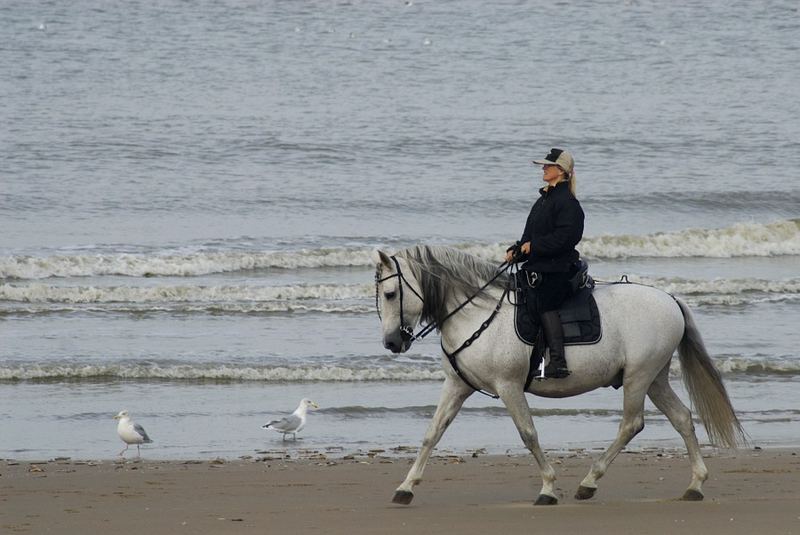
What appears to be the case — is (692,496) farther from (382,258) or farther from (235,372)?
(235,372)

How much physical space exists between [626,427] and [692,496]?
581mm

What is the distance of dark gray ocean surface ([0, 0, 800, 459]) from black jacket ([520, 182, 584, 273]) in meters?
3.22

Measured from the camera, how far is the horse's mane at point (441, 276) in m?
7.74

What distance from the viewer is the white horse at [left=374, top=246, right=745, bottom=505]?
302 inches

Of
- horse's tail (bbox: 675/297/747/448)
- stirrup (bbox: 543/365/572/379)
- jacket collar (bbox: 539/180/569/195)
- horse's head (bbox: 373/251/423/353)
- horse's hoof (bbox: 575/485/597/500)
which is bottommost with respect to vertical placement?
horse's hoof (bbox: 575/485/597/500)

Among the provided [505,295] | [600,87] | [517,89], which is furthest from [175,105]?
[505,295]

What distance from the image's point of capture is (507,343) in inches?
303

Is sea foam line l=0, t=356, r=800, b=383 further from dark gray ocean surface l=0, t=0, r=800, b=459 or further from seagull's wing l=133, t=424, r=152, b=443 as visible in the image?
seagull's wing l=133, t=424, r=152, b=443

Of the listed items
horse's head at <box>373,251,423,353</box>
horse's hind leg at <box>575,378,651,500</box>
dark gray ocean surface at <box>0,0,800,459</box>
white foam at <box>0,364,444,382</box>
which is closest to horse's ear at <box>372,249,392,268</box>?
horse's head at <box>373,251,423,353</box>

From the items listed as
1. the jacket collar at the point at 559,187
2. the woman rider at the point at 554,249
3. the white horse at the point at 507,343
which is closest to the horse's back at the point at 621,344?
the white horse at the point at 507,343

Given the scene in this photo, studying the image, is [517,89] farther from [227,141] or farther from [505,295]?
[505,295]

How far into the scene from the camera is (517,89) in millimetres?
39438

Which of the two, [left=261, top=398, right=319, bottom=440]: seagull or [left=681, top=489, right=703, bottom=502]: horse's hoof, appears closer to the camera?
[left=681, top=489, right=703, bottom=502]: horse's hoof

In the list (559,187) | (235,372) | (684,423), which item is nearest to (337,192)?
(235,372)
